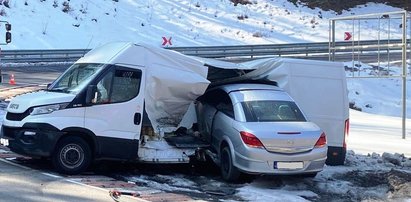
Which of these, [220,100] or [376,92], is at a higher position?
[376,92]

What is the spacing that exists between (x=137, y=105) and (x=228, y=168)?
1.86 metres

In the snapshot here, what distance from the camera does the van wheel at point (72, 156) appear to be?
376 inches

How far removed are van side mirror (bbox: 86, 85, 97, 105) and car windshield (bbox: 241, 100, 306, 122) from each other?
249cm

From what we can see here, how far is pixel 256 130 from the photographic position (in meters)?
9.48

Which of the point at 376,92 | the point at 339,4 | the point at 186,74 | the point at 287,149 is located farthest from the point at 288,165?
the point at 339,4

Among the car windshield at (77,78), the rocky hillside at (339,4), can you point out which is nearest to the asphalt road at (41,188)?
the car windshield at (77,78)

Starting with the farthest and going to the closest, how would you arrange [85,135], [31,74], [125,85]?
[31,74], [125,85], [85,135]

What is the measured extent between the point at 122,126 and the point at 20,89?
11.7 m

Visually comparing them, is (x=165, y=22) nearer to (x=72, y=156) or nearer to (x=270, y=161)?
(x=72, y=156)

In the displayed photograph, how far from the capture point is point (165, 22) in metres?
42.2

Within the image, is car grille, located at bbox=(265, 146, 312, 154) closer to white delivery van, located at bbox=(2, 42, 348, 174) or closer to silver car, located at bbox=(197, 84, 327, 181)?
silver car, located at bbox=(197, 84, 327, 181)

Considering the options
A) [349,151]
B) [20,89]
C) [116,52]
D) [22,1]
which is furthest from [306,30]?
[116,52]

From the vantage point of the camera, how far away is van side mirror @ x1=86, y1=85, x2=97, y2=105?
965cm

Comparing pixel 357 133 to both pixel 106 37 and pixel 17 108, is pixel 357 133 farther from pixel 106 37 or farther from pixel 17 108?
pixel 106 37
